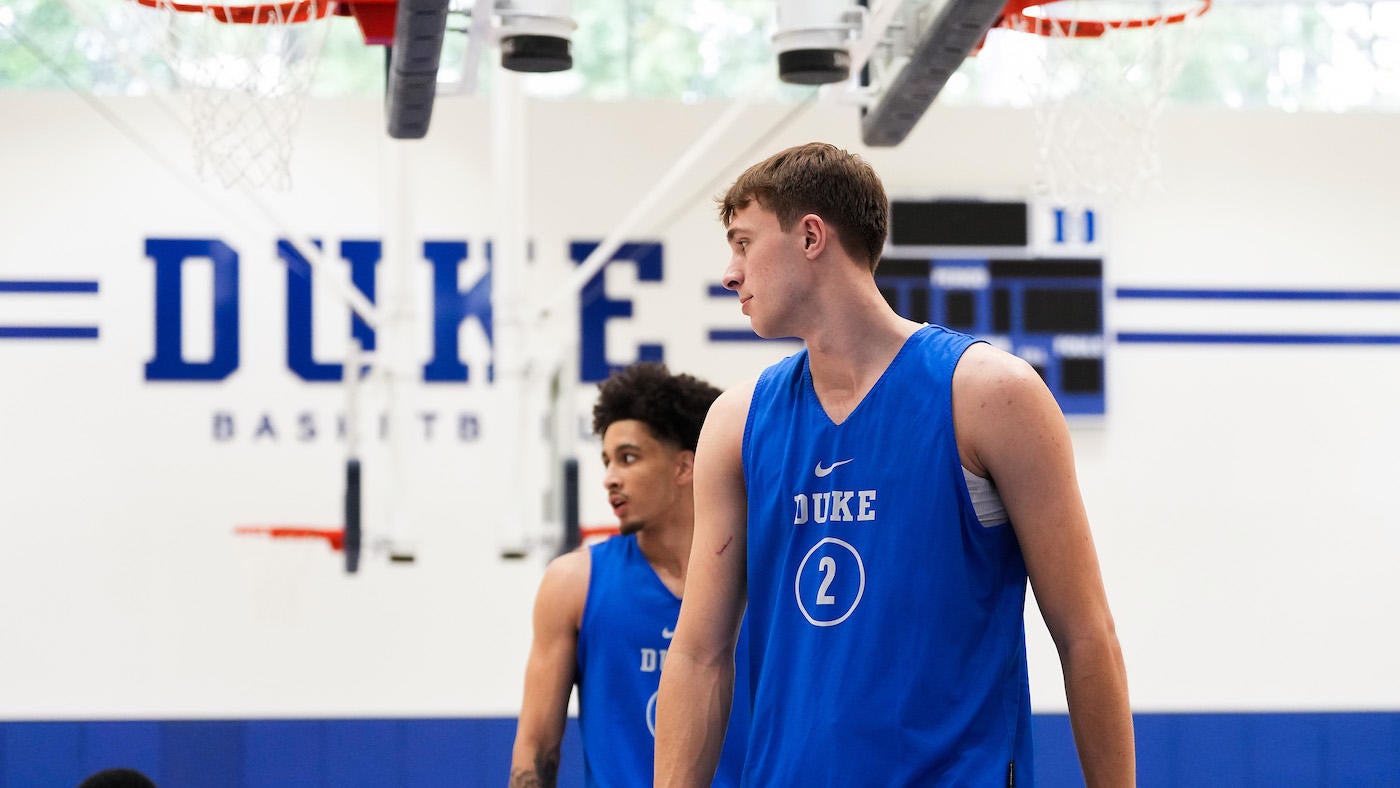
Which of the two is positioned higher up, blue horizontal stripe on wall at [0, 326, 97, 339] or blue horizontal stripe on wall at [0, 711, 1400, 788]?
blue horizontal stripe on wall at [0, 326, 97, 339]

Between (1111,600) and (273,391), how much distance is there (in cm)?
388

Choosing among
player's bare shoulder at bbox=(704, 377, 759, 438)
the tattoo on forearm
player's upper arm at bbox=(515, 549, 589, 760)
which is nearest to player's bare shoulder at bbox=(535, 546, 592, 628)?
player's upper arm at bbox=(515, 549, 589, 760)

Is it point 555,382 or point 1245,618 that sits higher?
point 555,382

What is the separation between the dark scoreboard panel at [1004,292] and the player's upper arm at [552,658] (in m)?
3.68

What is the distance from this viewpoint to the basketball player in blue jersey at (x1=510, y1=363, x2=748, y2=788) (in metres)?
3.62

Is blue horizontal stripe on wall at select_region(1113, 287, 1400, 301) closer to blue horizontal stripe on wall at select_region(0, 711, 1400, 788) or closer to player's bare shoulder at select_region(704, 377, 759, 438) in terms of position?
A: blue horizontal stripe on wall at select_region(0, 711, 1400, 788)

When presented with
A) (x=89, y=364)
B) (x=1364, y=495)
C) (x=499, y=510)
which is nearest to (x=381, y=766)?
(x=499, y=510)

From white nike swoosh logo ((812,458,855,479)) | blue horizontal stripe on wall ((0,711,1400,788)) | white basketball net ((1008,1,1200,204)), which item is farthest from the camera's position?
blue horizontal stripe on wall ((0,711,1400,788))

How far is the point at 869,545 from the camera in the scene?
6.77 feet

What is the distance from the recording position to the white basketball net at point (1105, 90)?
4906 millimetres

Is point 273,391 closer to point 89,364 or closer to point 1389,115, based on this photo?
point 89,364

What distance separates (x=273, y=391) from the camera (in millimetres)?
6984

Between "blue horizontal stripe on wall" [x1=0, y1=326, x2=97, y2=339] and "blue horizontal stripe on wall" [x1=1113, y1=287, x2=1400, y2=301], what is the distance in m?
4.66

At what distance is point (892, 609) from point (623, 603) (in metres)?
1.74
